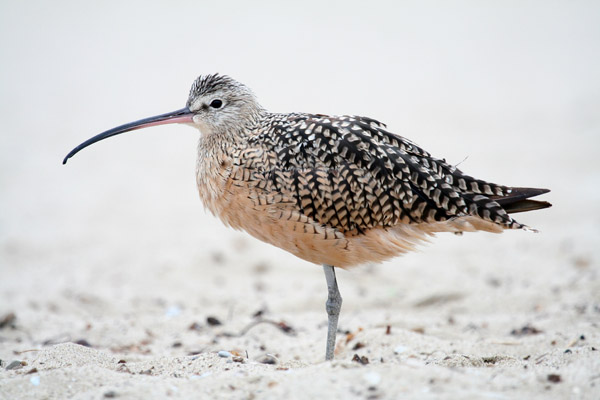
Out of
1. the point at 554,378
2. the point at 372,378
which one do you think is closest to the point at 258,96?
the point at 372,378

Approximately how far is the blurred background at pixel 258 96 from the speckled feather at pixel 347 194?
280cm

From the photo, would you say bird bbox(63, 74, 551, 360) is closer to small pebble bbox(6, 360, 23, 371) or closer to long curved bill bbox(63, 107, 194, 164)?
long curved bill bbox(63, 107, 194, 164)

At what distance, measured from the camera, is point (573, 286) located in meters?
8.15

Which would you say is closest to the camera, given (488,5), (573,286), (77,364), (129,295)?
(77,364)

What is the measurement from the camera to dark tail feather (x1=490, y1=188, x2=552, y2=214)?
5.98 m

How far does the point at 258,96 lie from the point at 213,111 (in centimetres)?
917

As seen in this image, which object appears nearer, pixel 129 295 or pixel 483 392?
pixel 483 392

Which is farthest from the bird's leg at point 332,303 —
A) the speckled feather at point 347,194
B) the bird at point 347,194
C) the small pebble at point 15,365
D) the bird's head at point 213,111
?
the small pebble at point 15,365

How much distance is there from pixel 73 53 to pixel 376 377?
19.7 meters

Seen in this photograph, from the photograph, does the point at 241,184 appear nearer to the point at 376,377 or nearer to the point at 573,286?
the point at 376,377

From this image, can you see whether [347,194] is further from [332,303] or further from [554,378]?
[554,378]

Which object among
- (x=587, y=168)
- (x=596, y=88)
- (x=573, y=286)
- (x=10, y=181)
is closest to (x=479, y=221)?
(x=573, y=286)

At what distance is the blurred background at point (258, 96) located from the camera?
1027cm

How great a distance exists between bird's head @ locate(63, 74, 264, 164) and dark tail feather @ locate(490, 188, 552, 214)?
2407 millimetres
